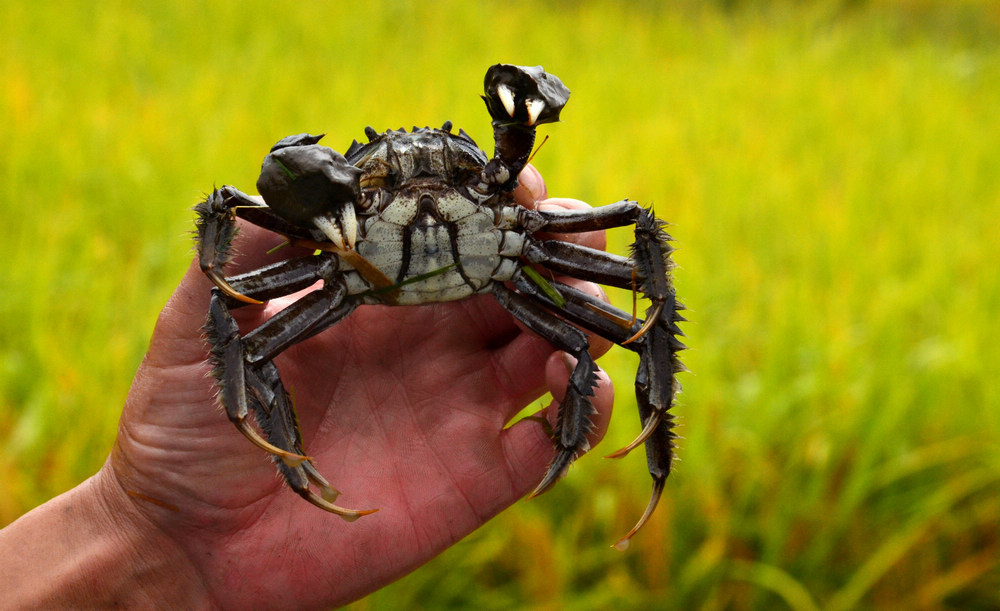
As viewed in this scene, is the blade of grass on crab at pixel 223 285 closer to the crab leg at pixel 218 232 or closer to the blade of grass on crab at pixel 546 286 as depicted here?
the crab leg at pixel 218 232

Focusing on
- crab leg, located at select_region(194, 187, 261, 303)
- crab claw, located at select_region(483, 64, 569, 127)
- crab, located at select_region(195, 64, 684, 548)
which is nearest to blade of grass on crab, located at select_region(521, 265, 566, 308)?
crab, located at select_region(195, 64, 684, 548)

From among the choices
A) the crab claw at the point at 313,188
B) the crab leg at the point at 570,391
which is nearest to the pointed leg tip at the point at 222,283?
the crab claw at the point at 313,188

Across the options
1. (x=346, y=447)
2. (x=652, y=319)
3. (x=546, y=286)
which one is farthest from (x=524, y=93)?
(x=346, y=447)

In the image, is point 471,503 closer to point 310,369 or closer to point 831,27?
point 310,369

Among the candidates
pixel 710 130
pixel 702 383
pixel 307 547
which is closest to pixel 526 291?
pixel 307 547

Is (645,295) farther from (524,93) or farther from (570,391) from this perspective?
(524,93)

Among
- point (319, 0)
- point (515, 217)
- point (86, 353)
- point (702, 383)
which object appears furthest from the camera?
point (319, 0)
